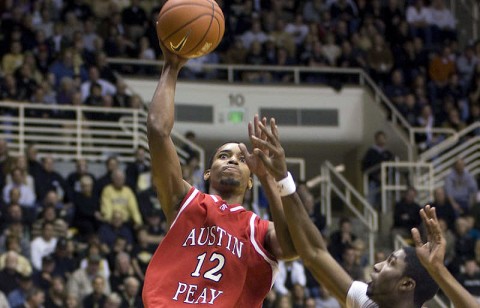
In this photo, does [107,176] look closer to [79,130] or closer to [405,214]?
[79,130]

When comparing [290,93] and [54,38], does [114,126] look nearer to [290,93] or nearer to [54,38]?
[54,38]

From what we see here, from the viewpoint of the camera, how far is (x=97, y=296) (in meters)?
14.2

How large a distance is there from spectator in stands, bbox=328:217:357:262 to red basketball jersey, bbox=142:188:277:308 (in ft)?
30.9

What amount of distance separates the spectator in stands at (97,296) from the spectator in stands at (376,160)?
635cm

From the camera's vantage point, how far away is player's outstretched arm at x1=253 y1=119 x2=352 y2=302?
5715mm

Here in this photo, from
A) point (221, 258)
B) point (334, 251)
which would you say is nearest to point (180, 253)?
point (221, 258)

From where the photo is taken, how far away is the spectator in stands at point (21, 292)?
13.9 m

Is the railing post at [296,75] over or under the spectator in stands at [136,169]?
over

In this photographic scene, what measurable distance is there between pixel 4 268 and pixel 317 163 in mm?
9319

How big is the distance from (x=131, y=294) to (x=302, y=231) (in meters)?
8.63

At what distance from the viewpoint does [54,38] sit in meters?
18.8

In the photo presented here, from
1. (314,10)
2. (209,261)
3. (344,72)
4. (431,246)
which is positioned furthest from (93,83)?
(431,246)

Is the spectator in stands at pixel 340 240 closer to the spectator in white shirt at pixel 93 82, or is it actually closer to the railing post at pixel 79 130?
the railing post at pixel 79 130

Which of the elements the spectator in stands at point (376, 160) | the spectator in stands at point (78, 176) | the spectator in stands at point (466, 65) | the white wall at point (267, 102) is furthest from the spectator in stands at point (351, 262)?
the spectator in stands at point (466, 65)
